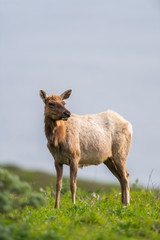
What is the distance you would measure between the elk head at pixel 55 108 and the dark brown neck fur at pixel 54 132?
0.69ft

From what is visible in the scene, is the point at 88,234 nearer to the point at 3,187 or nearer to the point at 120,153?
the point at 3,187

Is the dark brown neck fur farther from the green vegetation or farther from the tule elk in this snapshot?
the green vegetation

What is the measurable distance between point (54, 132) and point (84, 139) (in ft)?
3.93

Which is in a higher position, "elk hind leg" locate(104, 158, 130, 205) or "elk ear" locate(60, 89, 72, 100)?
"elk ear" locate(60, 89, 72, 100)

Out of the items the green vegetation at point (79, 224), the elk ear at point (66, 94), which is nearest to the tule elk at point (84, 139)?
the elk ear at point (66, 94)

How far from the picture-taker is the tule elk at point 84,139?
35.1 feet

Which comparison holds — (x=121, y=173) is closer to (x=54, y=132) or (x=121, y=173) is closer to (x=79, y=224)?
(x=54, y=132)

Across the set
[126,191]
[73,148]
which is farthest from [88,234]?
[126,191]

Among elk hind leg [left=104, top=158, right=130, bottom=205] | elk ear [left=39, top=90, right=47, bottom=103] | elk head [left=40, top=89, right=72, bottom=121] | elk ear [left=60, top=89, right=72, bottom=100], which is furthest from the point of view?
elk hind leg [left=104, top=158, right=130, bottom=205]

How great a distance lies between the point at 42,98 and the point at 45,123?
0.71m

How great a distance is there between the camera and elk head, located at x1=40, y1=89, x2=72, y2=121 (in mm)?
10273

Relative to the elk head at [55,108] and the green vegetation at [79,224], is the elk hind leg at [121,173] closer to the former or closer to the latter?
the green vegetation at [79,224]

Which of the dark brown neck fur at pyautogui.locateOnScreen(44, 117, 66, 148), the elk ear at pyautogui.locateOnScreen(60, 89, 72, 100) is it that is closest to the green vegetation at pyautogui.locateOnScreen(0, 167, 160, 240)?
the dark brown neck fur at pyautogui.locateOnScreen(44, 117, 66, 148)

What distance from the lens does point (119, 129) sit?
1253 centimetres
